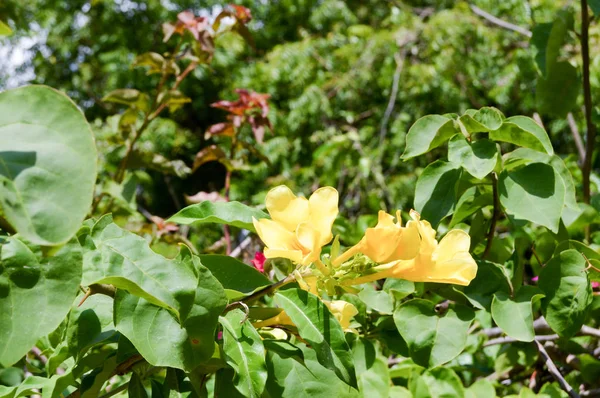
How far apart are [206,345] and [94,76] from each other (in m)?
6.71

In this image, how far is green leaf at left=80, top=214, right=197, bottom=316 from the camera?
475mm

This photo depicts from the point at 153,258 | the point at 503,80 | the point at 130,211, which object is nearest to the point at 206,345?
the point at 153,258

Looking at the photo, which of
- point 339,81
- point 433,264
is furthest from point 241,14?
point 339,81

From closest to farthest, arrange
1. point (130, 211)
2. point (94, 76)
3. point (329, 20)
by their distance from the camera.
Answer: point (130, 211) < point (329, 20) < point (94, 76)

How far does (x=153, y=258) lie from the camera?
50 cm

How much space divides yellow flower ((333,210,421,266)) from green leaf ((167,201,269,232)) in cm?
13

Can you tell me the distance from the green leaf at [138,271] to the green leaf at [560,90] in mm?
831

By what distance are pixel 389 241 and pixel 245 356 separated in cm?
15

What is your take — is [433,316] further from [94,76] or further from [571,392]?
[94,76]

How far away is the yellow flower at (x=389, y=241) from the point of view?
536mm

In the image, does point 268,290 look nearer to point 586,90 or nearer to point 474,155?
point 474,155

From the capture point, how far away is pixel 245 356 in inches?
20.3

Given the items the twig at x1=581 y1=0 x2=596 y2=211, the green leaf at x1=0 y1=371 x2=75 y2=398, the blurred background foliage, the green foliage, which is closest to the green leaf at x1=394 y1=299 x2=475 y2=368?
the green foliage

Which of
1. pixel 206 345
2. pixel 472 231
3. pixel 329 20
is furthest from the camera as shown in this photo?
pixel 329 20
